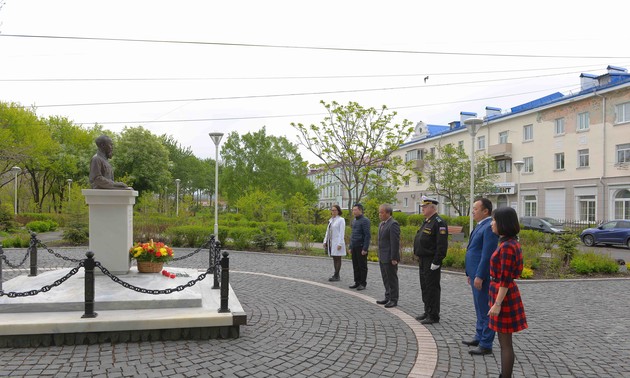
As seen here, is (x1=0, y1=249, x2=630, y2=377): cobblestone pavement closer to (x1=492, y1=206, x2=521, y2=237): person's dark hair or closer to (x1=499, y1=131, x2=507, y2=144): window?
(x1=492, y1=206, x2=521, y2=237): person's dark hair

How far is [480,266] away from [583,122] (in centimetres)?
3285

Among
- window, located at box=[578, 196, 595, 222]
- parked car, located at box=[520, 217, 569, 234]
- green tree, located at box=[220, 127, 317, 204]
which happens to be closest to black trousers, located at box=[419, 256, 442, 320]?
parked car, located at box=[520, 217, 569, 234]

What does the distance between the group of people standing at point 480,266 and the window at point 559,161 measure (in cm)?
Result: 3048

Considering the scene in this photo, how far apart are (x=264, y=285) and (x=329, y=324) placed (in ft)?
11.2

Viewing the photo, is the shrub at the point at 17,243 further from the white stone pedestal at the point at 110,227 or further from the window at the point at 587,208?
the window at the point at 587,208

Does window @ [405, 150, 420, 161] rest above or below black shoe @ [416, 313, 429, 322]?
above

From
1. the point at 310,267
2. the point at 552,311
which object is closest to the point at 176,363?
the point at 552,311

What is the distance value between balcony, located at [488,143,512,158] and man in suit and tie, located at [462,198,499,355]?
3643 cm

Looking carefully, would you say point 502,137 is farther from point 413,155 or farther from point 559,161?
point 413,155

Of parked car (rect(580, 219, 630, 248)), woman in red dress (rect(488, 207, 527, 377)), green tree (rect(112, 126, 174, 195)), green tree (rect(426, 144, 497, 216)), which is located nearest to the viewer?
woman in red dress (rect(488, 207, 527, 377))

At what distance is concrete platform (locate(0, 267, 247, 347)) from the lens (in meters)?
5.22

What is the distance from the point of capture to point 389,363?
4781 millimetres

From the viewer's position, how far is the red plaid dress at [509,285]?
391 centimetres

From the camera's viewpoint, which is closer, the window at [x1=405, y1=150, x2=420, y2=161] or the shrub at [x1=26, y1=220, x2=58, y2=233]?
the shrub at [x1=26, y1=220, x2=58, y2=233]
